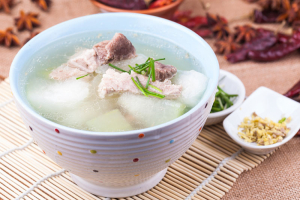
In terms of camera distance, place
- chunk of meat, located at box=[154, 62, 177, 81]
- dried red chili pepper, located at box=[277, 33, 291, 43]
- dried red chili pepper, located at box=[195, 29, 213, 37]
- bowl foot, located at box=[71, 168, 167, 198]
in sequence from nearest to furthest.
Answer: chunk of meat, located at box=[154, 62, 177, 81] < bowl foot, located at box=[71, 168, 167, 198] < dried red chili pepper, located at box=[277, 33, 291, 43] < dried red chili pepper, located at box=[195, 29, 213, 37]

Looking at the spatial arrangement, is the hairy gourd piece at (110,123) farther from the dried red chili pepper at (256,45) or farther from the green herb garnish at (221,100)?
the dried red chili pepper at (256,45)

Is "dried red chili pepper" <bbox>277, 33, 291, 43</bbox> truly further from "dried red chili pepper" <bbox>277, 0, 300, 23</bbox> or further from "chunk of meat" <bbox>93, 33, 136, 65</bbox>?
"chunk of meat" <bbox>93, 33, 136, 65</bbox>

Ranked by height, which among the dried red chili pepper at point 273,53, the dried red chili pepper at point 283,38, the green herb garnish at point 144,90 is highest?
the green herb garnish at point 144,90

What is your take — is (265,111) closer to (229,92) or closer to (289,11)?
(229,92)

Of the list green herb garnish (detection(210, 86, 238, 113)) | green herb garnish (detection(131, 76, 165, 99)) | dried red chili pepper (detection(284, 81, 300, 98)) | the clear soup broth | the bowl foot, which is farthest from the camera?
dried red chili pepper (detection(284, 81, 300, 98))

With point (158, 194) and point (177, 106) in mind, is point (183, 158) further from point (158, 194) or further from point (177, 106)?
point (177, 106)

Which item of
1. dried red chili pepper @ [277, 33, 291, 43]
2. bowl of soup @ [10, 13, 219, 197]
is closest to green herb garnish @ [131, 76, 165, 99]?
bowl of soup @ [10, 13, 219, 197]

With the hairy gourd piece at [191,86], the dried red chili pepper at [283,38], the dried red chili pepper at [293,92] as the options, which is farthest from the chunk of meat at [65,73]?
Result: the dried red chili pepper at [283,38]

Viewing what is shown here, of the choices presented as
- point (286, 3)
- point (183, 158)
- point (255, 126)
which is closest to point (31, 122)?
point (183, 158)
